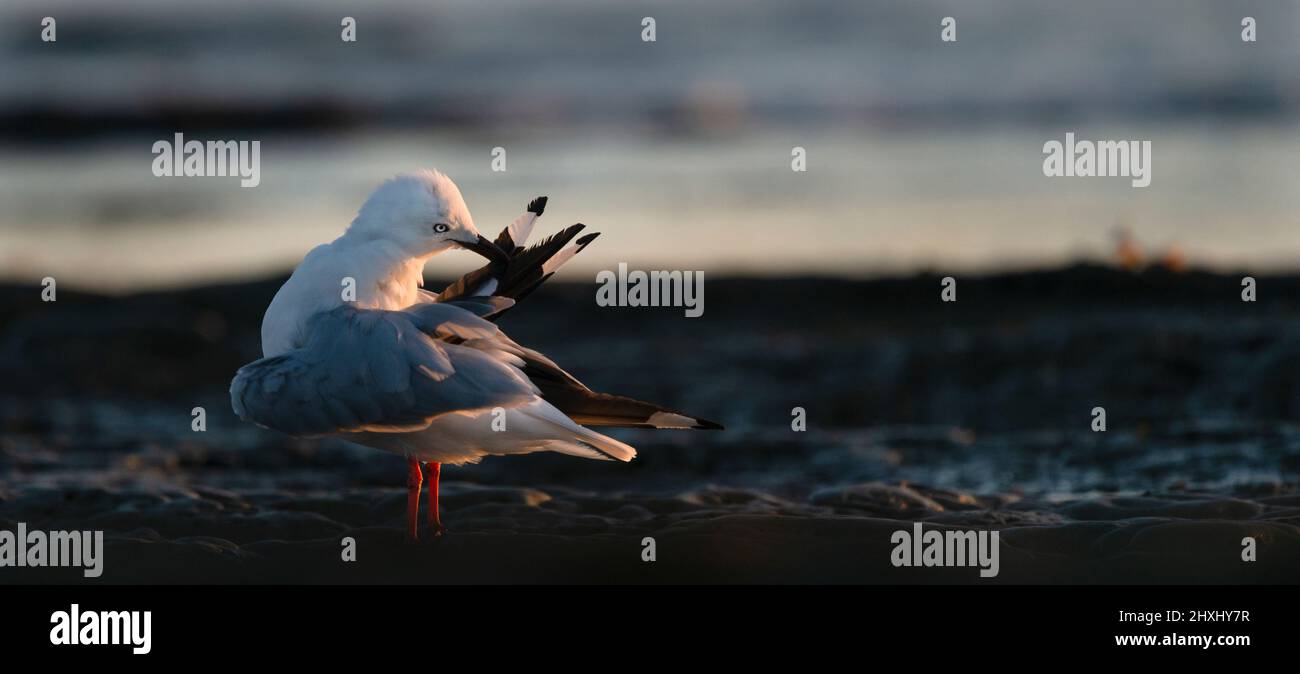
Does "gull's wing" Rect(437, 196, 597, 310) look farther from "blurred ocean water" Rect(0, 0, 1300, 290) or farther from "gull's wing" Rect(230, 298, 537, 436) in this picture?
"blurred ocean water" Rect(0, 0, 1300, 290)

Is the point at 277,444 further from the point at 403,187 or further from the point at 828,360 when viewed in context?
the point at 828,360

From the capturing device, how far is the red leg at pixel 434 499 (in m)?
6.20

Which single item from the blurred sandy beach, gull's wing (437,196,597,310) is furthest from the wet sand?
gull's wing (437,196,597,310)

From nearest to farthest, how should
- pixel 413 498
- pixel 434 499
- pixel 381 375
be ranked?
1. pixel 381 375
2. pixel 413 498
3. pixel 434 499

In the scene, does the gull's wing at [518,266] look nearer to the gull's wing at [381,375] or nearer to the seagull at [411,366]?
the seagull at [411,366]

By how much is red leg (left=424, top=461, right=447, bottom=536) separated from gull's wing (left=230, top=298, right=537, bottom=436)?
0.62m

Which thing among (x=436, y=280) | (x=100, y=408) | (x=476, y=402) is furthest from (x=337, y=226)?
(x=476, y=402)

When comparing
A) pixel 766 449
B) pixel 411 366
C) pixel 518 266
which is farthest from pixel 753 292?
pixel 411 366

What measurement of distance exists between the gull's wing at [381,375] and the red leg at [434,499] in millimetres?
625

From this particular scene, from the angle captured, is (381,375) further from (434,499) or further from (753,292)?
(753,292)

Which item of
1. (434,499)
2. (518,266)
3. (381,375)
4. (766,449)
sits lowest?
(434,499)

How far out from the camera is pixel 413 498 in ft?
20.2

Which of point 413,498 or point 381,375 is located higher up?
point 381,375

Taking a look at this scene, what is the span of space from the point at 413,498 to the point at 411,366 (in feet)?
2.69
